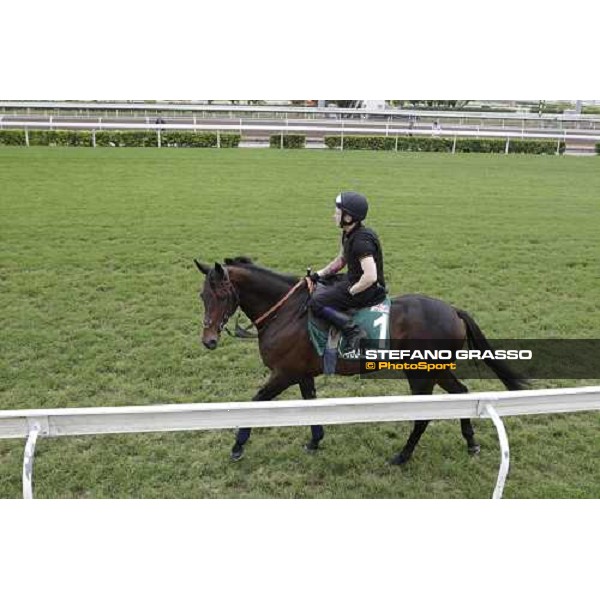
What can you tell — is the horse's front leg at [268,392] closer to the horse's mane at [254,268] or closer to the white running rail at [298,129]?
the horse's mane at [254,268]

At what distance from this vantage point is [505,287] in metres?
8.75

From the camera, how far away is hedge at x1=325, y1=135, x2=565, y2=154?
2469 cm

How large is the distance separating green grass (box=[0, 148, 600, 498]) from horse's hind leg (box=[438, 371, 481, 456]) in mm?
127

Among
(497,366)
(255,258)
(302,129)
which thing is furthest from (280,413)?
(302,129)

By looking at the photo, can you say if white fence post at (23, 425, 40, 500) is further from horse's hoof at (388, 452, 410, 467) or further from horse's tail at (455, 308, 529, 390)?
horse's tail at (455, 308, 529, 390)

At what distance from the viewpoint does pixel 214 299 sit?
427 centimetres

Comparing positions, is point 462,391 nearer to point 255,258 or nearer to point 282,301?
point 282,301

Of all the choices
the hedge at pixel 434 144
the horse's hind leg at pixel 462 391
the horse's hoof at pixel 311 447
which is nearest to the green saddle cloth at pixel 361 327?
Answer: the horse's hind leg at pixel 462 391

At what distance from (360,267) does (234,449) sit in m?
1.85

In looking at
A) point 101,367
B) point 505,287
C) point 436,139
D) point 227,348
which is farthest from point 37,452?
point 436,139

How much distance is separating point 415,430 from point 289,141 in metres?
21.6

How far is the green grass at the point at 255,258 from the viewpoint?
4.39m

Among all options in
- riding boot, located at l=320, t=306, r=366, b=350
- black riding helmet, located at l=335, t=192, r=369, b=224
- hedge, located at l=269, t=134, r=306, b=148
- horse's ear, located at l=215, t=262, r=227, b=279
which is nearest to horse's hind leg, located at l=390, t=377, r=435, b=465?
riding boot, located at l=320, t=306, r=366, b=350

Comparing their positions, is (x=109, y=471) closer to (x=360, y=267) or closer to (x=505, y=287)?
(x=360, y=267)
